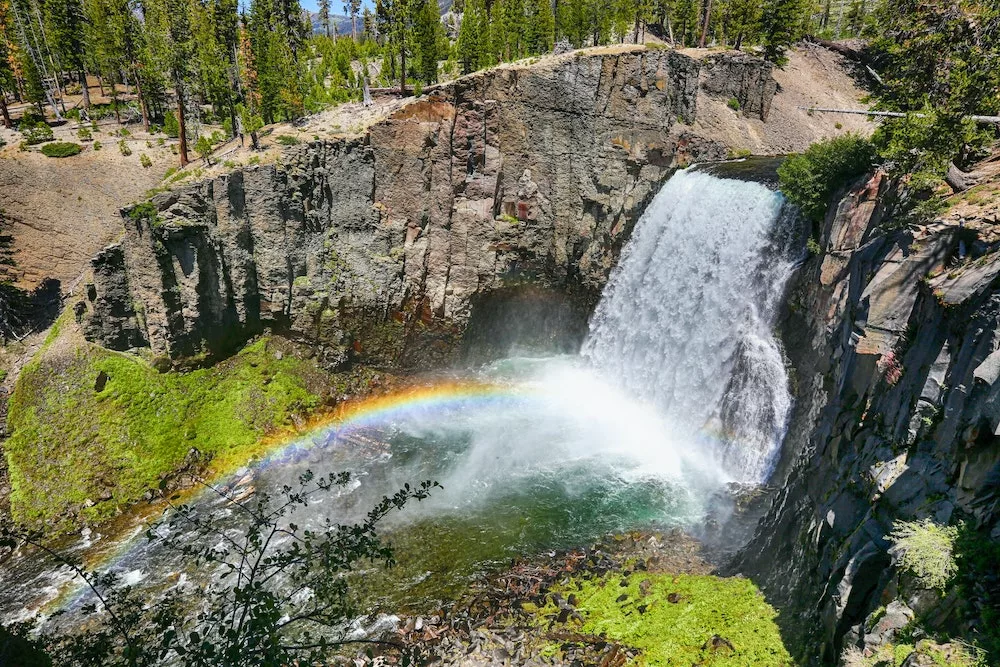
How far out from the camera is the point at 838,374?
16203mm

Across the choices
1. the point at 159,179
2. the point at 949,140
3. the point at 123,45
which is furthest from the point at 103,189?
the point at 949,140

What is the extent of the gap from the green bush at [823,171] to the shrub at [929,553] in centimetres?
1316

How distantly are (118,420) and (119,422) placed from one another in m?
0.11

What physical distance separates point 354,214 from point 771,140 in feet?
104

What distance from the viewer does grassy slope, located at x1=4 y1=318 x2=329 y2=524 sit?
23.0m

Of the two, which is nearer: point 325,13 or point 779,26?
point 779,26

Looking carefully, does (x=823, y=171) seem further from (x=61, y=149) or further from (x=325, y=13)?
(x=325, y=13)

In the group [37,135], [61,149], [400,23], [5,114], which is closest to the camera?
[400,23]

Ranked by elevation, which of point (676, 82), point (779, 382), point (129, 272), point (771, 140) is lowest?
point (779, 382)

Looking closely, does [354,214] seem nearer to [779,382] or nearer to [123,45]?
[779,382]

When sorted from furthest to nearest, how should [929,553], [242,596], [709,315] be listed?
1. [709,315]
2. [929,553]
3. [242,596]

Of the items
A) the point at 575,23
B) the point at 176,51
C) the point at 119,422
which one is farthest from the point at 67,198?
the point at 575,23

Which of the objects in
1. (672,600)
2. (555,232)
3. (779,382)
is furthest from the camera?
(555,232)

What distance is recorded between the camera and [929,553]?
934 cm
